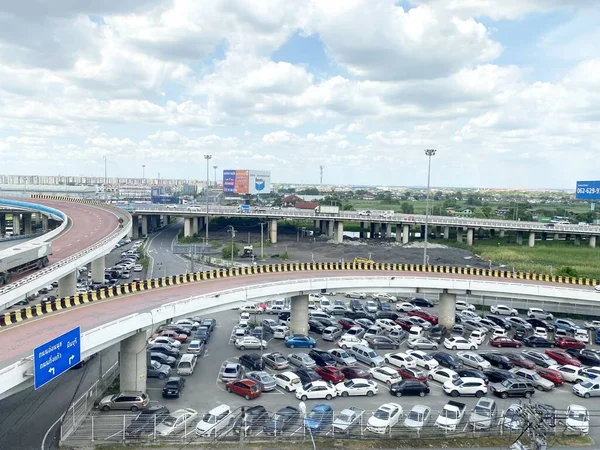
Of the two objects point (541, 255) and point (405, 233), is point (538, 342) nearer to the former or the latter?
point (541, 255)

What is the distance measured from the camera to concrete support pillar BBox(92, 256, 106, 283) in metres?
52.0

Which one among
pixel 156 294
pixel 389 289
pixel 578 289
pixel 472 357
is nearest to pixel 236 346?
pixel 156 294

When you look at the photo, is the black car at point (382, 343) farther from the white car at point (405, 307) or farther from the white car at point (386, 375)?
the white car at point (405, 307)

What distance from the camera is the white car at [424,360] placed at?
95.9ft

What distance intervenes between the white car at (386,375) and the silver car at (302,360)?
374cm

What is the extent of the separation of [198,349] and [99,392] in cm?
801

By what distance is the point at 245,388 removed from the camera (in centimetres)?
2505

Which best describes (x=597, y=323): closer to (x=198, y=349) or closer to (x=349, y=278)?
(x=349, y=278)

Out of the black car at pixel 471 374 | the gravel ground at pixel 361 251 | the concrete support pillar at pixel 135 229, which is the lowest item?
the black car at pixel 471 374

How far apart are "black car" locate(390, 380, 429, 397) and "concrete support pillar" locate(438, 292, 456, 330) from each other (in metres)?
13.5

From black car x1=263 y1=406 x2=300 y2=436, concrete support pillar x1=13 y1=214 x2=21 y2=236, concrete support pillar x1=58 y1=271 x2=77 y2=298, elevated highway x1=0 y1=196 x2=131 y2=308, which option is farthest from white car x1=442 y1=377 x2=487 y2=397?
concrete support pillar x1=13 y1=214 x2=21 y2=236

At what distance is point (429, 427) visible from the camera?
21.7 metres

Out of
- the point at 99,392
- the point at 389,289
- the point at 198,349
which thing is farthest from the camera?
the point at 389,289

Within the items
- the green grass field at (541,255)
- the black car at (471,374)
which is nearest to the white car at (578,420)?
the black car at (471,374)
